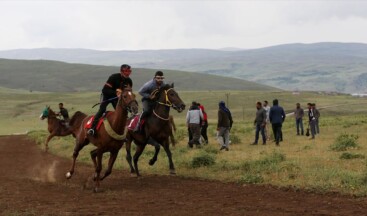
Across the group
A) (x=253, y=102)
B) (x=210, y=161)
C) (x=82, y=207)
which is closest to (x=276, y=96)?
(x=253, y=102)

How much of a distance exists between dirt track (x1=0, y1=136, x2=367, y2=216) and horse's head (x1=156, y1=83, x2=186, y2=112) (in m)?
2.05

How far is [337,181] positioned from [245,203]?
9.97 ft

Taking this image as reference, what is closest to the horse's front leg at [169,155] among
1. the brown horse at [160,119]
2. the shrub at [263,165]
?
the brown horse at [160,119]

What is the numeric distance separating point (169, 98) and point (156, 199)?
13.5 feet

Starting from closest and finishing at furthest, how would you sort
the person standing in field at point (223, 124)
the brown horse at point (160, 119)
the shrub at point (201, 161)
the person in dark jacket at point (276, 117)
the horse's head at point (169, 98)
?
the horse's head at point (169, 98)
the brown horse at point (160, 119)
the shrub at point (201, 161)
the person standing in field at point (223, 124)
the person in dark jacket at point (276, 117)

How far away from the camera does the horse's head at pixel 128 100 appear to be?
41.4ft

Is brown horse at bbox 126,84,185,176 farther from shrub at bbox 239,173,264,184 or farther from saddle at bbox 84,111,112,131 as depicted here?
shrub at bbox 239,173,264,184

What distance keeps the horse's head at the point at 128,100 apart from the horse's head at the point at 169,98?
85.0 inches

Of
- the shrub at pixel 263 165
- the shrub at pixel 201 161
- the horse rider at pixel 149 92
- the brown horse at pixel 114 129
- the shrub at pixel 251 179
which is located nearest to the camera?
the brown horse at pixel 114 129

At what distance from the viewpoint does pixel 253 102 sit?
9388 cm

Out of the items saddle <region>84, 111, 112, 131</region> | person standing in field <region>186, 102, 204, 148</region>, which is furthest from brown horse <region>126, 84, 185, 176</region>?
person standing in field <region>186, 102, 204, 148</region>

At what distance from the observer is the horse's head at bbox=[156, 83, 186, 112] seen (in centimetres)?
1489

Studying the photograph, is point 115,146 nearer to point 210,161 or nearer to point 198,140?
point 210,161

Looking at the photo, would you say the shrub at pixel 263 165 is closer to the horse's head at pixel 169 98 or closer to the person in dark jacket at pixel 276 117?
the horse's head at pixel 169 98
